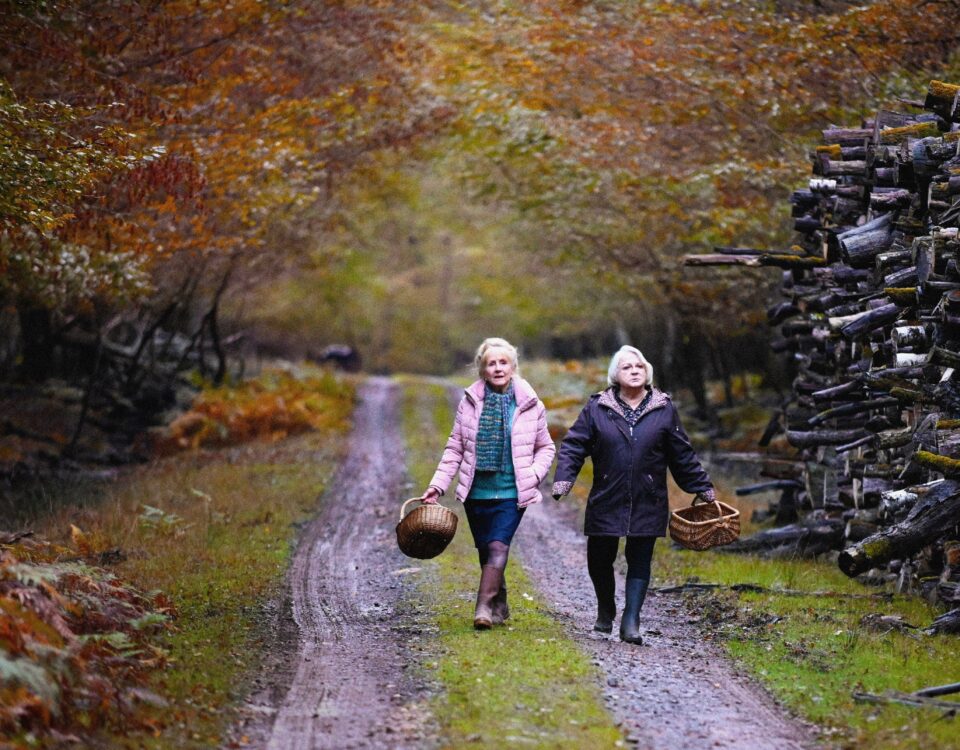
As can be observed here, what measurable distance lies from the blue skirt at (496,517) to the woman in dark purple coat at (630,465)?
433 mm

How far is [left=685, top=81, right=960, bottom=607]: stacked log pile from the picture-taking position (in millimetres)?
9266

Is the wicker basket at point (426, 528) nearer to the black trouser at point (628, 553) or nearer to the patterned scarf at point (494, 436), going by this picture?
the patterned scarf at point (494, 436)

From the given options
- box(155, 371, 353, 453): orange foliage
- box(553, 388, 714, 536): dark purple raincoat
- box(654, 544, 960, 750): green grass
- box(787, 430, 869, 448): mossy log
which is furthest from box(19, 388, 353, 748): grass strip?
box(787, 430, 869, 448): mossy log

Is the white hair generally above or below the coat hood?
above

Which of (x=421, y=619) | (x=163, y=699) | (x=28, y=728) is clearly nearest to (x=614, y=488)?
(x=421, y=619)

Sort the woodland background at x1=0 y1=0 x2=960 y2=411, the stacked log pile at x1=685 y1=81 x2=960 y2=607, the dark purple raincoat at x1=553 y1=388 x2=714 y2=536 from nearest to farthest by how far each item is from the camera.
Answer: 1. the dark purple raincoat at x1=553 y1=388 x2=714 y2=536
2. the stacked log pile at x1=685 y1=81 x2=960 y2=607
3. the woodland background at x1=0 y1=0 x2=960 y2=411

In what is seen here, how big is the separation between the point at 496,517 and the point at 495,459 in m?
0.49

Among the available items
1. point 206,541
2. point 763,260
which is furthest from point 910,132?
point 206,541

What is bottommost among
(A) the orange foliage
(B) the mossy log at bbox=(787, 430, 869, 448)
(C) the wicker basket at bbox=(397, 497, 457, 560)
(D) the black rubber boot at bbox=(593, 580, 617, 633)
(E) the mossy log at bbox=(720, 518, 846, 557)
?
(A) the orange foliage

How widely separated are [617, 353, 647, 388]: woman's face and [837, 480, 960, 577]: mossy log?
2.12 metres

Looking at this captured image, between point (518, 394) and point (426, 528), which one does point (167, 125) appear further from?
point (426, 528)

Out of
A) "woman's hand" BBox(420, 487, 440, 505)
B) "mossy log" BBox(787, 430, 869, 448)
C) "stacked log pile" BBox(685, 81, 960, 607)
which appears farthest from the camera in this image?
"mossy log" BBox(787, 430, 869, 448)

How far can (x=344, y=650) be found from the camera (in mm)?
8266

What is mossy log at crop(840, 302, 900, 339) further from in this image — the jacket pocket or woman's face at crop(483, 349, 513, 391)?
woman's face at crop(483, 349, 513, 391)
